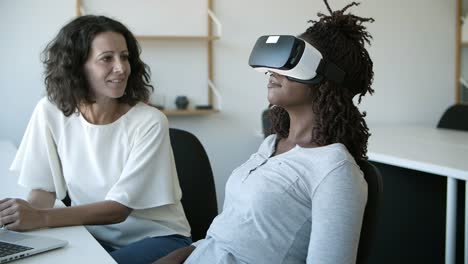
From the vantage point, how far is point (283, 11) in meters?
3.61

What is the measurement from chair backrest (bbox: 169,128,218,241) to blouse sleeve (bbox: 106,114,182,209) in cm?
17

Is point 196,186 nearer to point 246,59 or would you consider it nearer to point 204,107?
point 204,107

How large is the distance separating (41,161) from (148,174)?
381mm

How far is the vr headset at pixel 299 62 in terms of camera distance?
1.31 m

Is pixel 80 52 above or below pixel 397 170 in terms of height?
above

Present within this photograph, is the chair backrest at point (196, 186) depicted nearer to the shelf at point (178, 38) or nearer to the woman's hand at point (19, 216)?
the woman's hand at point (19, 216)

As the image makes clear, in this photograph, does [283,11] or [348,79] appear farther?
[283,11]

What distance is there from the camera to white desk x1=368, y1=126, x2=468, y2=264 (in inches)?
80.8

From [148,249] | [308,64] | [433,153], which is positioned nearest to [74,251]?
[148,249]

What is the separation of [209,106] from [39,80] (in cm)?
98

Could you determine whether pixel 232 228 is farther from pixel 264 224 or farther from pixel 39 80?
pixel 39 80

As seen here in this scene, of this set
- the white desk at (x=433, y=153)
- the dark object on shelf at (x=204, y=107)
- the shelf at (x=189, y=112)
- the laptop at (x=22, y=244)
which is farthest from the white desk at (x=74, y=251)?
the dark object on shelf at (x=204, y=107)

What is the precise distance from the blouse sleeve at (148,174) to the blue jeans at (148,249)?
4.2 inches

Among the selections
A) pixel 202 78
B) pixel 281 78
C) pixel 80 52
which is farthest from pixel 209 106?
pixel 281 78
